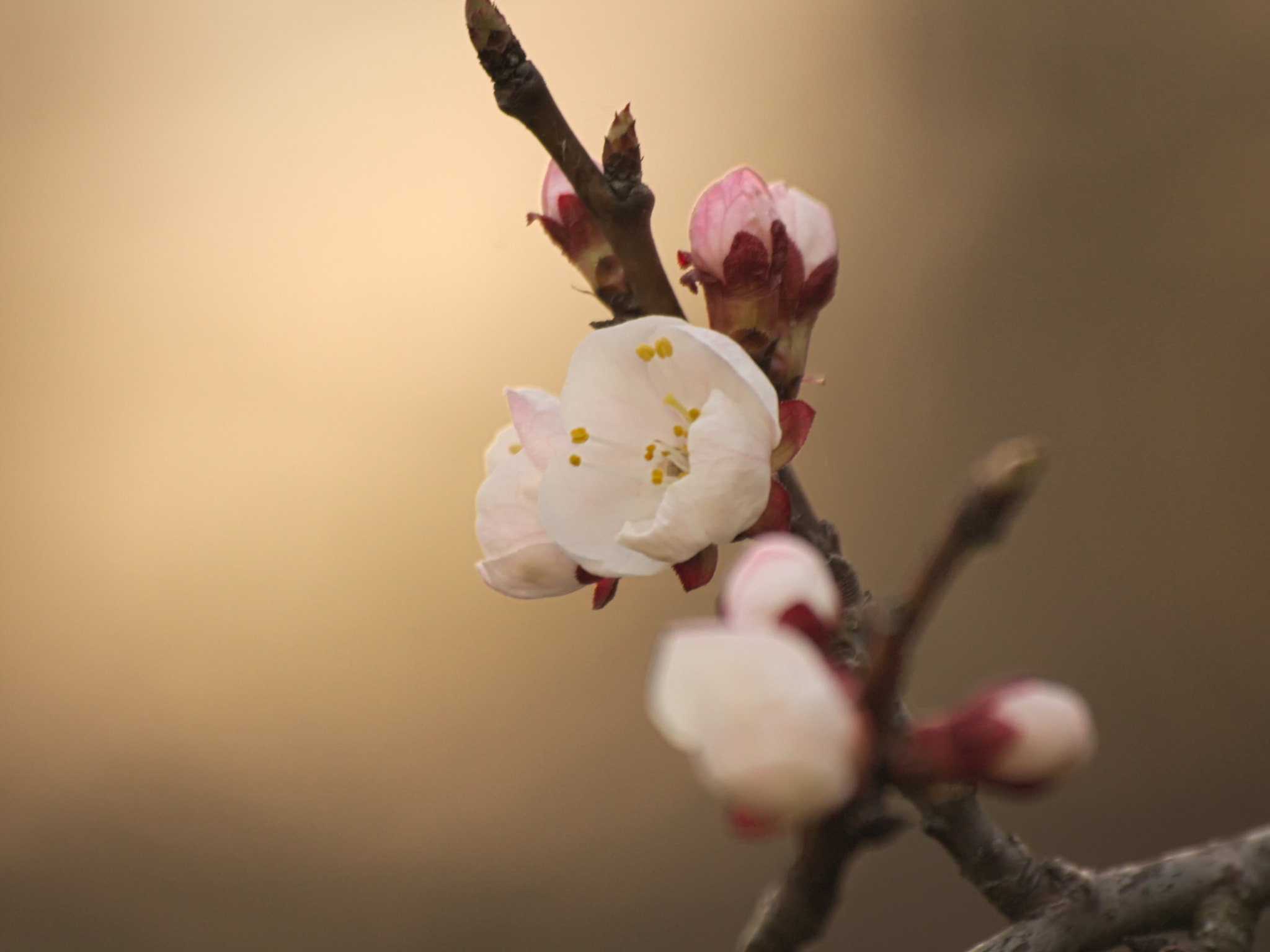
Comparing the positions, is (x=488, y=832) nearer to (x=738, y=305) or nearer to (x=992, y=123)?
(x=992, y=123)

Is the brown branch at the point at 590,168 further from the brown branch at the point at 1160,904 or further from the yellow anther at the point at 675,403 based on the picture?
the brown branch at the point at 1160,904

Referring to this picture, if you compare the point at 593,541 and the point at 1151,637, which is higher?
the point at 593,541

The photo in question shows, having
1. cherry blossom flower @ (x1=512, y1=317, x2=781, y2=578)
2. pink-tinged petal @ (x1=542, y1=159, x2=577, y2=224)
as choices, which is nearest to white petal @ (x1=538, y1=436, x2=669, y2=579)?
cherry blossom flower @ (x1=512, y1=317, x2=781, y2=578)

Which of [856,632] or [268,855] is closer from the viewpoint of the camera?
[856,632]

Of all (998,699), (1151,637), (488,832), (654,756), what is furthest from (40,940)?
(998,699)

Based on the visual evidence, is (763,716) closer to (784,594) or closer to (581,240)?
(784,594)

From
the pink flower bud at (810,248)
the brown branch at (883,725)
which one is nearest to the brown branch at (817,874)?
the brown branch at (883,725)
